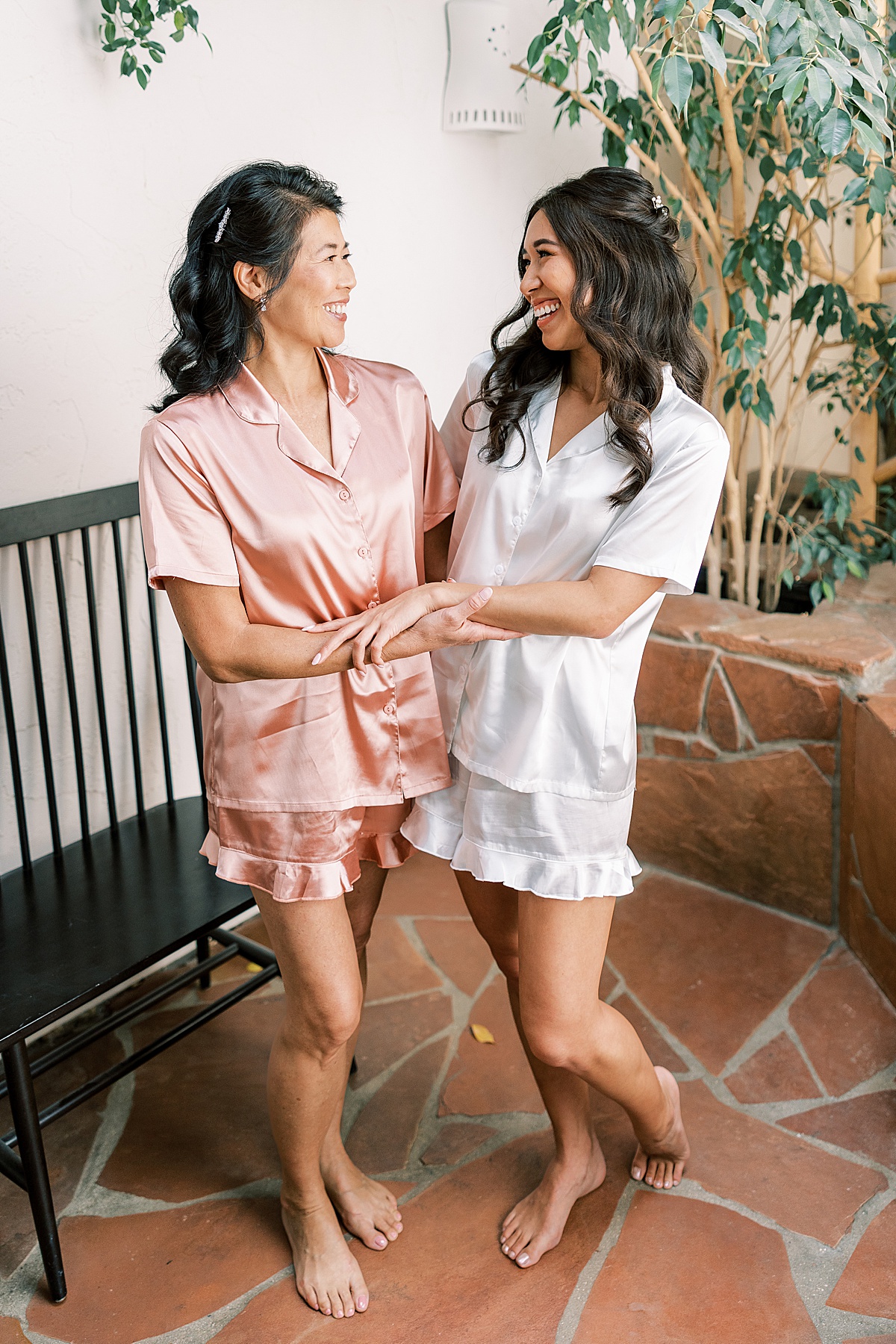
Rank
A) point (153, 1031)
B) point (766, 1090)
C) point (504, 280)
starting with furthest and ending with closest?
point (504, 280) < point (153, 1031) < point (766, 1090)

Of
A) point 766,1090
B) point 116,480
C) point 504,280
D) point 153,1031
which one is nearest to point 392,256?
point 504,280

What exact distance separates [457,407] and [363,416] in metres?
0.22

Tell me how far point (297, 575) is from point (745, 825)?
5.53 ft

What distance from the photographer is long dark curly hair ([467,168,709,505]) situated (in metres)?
1.59

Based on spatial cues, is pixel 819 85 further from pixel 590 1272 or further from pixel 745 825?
pixel 590 1272

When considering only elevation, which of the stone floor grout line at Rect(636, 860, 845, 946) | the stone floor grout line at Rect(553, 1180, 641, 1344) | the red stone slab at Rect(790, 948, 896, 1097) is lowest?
the stone floor grout line at Rect(553, 1180, 641, 1344)

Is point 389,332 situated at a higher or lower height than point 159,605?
higher

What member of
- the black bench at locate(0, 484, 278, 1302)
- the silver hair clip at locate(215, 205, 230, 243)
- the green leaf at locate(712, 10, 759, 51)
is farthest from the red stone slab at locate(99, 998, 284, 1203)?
the green leaf at locate(712, 10, 759, 51)

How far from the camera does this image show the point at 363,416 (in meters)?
1.72

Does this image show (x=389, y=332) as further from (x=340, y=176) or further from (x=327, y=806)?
(x=327, y=806)

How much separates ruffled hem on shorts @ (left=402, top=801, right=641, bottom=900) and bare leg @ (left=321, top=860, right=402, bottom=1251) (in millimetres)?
241

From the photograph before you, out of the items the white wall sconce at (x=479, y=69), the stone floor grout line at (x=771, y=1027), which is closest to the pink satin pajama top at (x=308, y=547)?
the stone floor grout line at (x=771, y=1027)

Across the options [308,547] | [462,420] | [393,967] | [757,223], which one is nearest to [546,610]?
[308,547]

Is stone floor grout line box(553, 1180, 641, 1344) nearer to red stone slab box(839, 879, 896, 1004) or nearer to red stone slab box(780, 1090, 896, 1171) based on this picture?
red stone slab box(780, 1090, 896, 1171)
